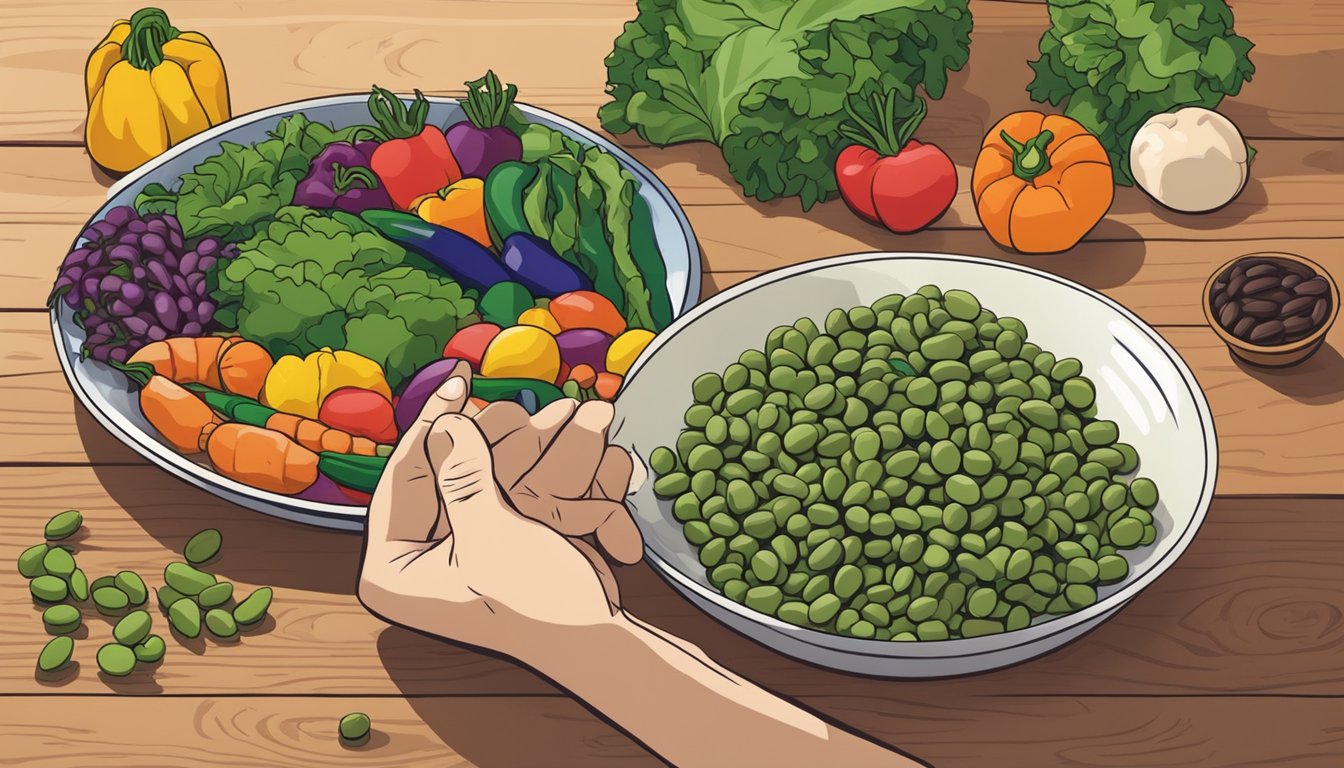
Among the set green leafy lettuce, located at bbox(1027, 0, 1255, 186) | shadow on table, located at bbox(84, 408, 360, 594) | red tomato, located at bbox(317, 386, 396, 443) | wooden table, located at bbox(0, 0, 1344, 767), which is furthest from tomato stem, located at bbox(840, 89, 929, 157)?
shadow on table, located at bbox(84, 408, 360, 594)

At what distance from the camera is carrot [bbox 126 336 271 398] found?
4.46 ft

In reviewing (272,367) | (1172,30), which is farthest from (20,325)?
(1172,30)

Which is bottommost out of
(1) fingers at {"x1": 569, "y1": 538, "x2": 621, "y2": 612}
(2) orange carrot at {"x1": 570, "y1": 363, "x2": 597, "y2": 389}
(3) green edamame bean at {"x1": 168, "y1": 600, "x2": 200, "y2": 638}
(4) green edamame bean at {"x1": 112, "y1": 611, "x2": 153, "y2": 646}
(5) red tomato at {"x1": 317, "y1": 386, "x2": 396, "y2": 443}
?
(4) green edamame bean at {"x1": 112, "y1": 611, "x2": 153, "y2": 646}

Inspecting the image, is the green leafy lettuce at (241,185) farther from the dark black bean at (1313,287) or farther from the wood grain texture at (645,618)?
the dark black bean at (1313,287)

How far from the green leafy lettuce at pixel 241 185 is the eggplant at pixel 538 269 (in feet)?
0.97

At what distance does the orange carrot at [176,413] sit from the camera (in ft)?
4.31

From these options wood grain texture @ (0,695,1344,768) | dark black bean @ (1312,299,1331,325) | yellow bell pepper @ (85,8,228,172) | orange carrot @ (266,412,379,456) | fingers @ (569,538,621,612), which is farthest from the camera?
yellow bell pepper @ (85,8,228,172)

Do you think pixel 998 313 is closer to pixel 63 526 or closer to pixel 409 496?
pixel 409 496

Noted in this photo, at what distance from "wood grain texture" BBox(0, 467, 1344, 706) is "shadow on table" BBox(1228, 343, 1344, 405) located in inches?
6.2

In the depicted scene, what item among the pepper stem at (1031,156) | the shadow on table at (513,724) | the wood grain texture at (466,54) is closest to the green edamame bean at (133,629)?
the shadow on table at (513,724)

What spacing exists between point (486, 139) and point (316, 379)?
0.41 meters

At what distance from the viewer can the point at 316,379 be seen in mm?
1354

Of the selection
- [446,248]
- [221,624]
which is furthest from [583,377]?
[221,624]

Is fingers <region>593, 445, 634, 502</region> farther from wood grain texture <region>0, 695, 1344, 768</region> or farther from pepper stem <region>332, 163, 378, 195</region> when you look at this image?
pepper stem <region>332, 163, 378, 195</region>
